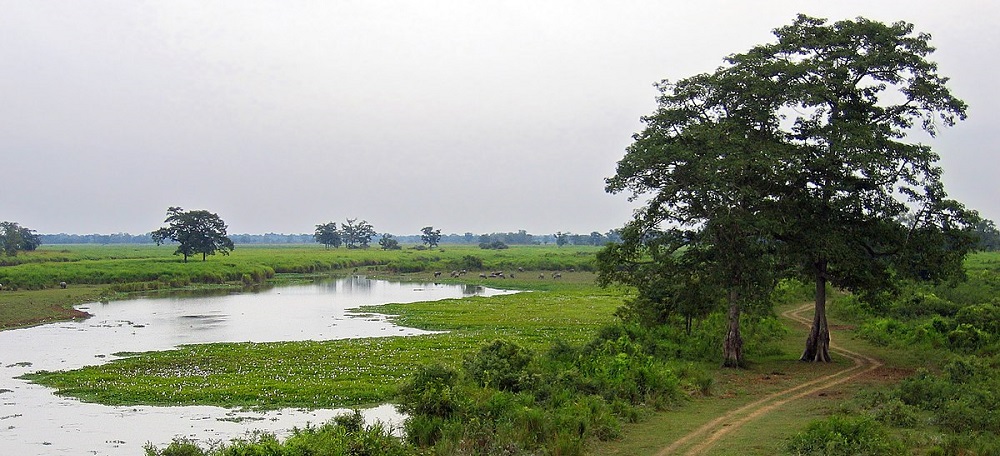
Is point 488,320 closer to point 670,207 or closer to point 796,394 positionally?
point 670,207

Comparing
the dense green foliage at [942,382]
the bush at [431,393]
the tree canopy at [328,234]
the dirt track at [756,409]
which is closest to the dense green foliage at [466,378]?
the bush at [431,393]

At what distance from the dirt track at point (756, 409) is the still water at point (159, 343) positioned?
7389 millimetres

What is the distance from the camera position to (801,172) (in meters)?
25.1

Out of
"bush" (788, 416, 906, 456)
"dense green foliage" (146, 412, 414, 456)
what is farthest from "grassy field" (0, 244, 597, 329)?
"dense green foliage" (146, 412, 414, 456)

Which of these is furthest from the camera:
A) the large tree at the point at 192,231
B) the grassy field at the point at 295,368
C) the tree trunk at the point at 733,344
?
the large tree at the point at 192,231

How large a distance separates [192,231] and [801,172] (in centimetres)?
8814

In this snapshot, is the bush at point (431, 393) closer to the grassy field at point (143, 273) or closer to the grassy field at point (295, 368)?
the grassy field at point (295, 368)

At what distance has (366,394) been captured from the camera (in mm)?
22875

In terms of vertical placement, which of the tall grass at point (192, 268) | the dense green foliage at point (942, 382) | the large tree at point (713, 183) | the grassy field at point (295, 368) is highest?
the large tree at point (713, 183)

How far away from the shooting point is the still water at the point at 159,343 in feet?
60.4

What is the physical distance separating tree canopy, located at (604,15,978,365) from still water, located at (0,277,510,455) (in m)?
11.8

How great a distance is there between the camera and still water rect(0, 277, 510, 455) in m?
18.4

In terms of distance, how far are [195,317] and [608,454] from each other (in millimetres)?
38793

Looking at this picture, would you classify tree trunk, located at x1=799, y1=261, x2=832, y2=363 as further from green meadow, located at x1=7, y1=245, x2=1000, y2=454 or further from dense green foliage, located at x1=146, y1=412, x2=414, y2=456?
dense green foliage, located at x1=146, y1=412, x2=414, y2=456
